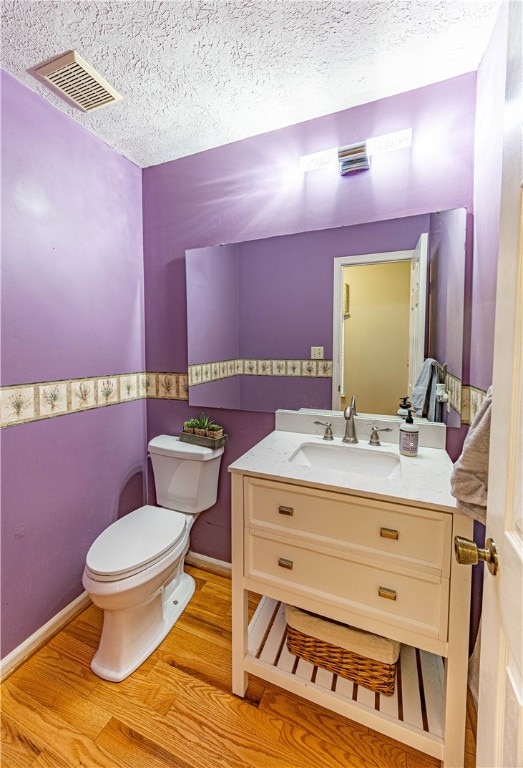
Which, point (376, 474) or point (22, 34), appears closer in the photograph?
point (22, 34)

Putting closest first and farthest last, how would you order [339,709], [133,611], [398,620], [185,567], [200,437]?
[398,620] < [339,709] < [133,611] < [200,437] < [185,567]

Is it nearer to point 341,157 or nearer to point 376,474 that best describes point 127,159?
point 341,157

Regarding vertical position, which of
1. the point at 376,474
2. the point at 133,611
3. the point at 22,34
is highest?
the point at 22,34

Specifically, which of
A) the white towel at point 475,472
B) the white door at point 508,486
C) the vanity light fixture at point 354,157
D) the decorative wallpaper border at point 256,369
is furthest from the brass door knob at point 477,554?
the vanity light fixture at point 354,157

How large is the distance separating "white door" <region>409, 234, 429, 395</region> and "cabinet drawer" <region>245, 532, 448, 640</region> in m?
0.80

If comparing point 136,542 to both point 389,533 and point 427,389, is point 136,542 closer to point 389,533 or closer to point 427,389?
point 389,533

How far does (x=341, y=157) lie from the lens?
144cm

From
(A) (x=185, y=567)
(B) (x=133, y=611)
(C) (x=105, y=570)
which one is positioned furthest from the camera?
(A) (x=185, y=567)

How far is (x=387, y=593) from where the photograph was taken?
3.29 feet

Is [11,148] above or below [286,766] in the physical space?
above

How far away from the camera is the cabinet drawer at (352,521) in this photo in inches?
37.4

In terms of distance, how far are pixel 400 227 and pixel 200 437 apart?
1.35m

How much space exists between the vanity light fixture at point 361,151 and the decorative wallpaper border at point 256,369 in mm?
852

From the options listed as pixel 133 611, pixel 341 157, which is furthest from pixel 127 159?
pixel 133 611
